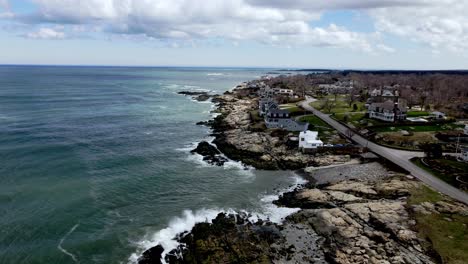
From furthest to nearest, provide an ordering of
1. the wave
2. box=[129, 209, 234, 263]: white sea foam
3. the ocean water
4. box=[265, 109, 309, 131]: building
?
box=[265, 109, 309, 131]: building < the ocean water < the wave < box=[129, 209, 234, 263]: white sea foam

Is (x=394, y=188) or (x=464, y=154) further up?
(x=464, y=154)

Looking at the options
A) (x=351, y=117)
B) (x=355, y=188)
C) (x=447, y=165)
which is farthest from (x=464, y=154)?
(x=351, y=117)

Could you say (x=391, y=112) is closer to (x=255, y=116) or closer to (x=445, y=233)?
(x=255, y=116)

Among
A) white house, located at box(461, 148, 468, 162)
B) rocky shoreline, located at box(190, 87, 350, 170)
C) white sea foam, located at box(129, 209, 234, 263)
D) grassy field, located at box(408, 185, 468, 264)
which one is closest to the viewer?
grassy field, located at box(408, 185, 468, 264)

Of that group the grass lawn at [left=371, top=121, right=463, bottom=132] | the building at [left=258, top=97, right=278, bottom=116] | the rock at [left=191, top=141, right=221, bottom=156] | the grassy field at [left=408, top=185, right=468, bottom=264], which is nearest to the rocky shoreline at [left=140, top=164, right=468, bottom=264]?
the grassy field at [left=408, top=185, right=468, bottom=264]

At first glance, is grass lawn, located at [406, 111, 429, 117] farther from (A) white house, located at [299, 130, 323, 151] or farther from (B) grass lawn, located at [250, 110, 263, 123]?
(A) white house, located at [299, 130, 323, 151]

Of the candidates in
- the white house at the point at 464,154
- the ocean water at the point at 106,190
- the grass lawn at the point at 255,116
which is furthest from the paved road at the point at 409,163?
the grass lawn at the point at 255,116

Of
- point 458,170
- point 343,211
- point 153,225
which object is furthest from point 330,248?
point 458,170
